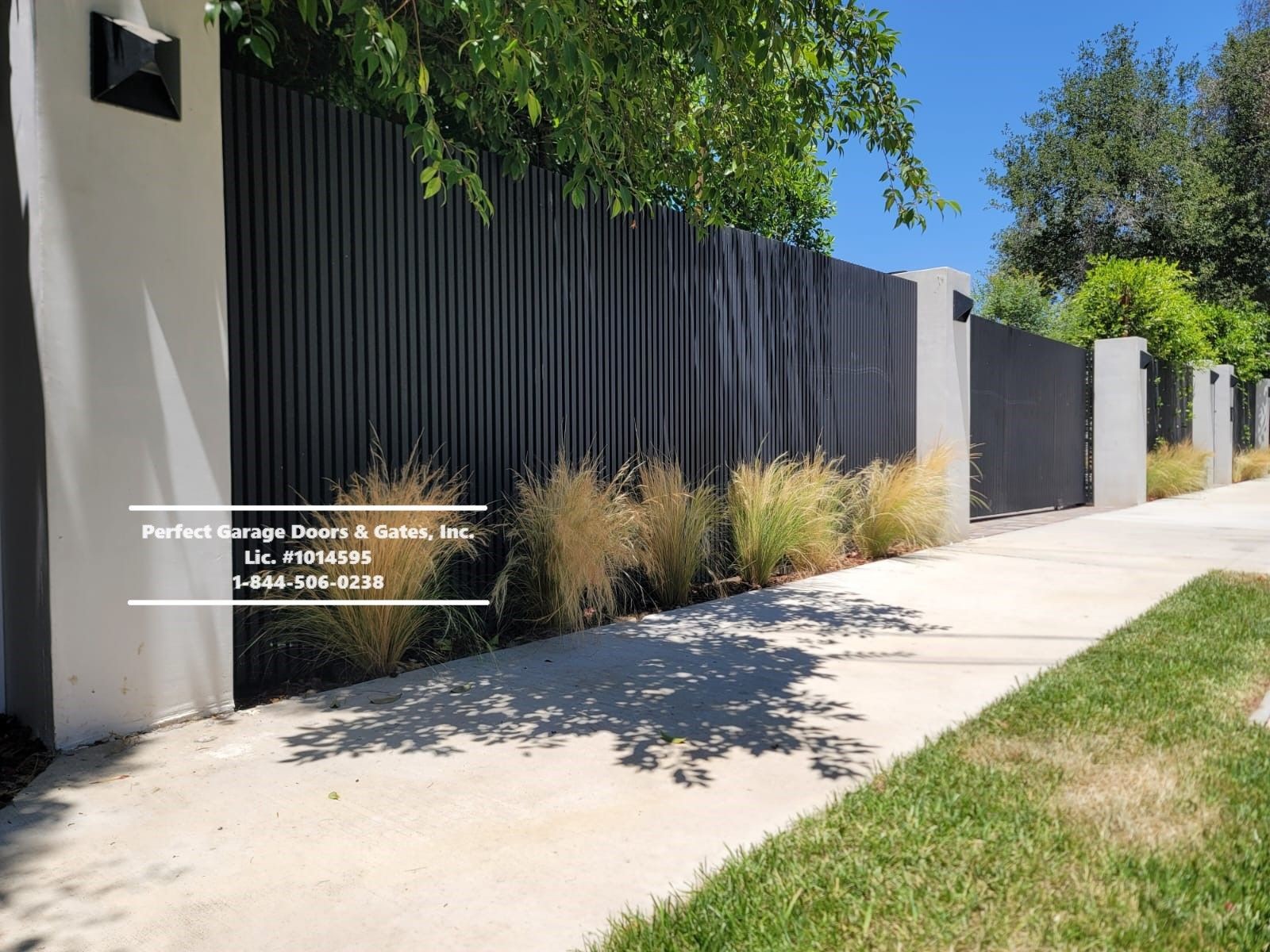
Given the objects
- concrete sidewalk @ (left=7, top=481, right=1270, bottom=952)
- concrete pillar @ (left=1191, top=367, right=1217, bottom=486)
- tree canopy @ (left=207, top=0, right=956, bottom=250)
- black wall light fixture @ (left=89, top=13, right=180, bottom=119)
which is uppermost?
tree canopy @ (left=207, top=0, right=956, bottom=250)

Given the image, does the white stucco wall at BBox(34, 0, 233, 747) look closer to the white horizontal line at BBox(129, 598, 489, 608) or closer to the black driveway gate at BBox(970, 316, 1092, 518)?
the white horizontal line at BBox(129, 598, 489, 608)

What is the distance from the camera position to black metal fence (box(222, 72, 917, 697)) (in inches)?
178

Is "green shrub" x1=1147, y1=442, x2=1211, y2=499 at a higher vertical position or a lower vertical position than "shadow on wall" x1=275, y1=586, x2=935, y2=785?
higher

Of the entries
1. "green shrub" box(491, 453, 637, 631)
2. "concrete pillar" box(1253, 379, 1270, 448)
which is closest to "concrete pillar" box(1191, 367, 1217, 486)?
"concrete pillar" box(1253, 379, 1270, 448)

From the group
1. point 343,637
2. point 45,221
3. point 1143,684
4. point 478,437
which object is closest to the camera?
point 45,221

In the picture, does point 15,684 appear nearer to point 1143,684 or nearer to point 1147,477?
point 1143,684

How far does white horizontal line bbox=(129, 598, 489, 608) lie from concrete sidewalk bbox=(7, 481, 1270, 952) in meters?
0.38

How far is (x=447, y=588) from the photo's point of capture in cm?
520

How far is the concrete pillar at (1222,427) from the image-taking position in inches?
813

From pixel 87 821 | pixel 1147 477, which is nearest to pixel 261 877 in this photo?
pixel 87 821

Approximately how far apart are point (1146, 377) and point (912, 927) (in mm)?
16758

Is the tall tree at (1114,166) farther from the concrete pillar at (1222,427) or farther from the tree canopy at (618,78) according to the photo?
the tree canopy at (618,78)

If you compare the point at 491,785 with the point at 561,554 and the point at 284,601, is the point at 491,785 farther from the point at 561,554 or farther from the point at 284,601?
the point at 561,554

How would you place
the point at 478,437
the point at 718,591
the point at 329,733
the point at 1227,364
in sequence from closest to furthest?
the point at 329,733 → the point at 478,437 → the point at 718,591 → the point at 1227,364
